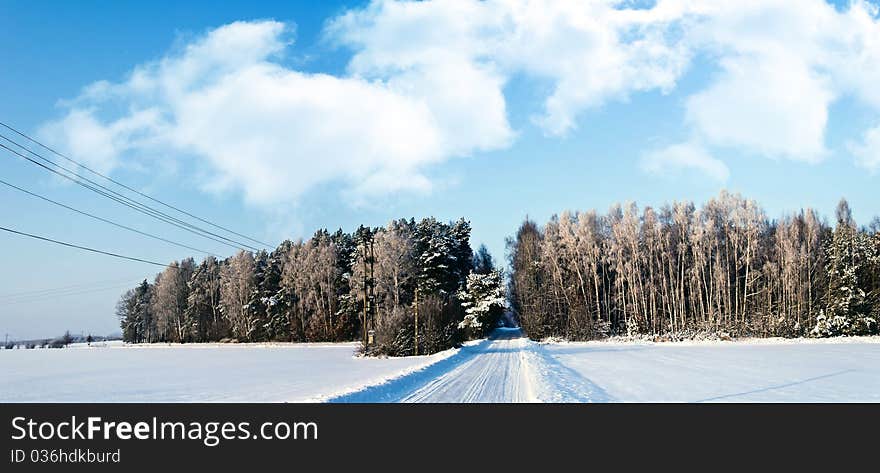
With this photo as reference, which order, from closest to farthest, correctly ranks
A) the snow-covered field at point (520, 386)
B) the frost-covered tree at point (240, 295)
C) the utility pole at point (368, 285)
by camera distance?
the snow-covered field at point (520, 386)
the utility pole at point (368, 285)
the frost-covered tree at point (240, 295)

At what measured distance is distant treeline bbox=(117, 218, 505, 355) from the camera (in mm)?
55750

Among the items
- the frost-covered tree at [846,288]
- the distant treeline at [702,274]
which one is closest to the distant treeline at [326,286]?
the distant treeline at [702,274]

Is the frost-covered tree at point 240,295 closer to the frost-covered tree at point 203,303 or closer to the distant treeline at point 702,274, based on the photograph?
the frost-covered tree at point 203,303

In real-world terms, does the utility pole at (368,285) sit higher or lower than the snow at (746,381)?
higher

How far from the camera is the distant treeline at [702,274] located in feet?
150

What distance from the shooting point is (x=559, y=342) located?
4828 centimetres

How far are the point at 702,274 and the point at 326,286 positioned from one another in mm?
39416

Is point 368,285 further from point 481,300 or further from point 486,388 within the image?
point 486,388

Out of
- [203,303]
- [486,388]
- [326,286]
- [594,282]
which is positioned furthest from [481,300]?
[486,388]

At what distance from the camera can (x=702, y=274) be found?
4997 cm

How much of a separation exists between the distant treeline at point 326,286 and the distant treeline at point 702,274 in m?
7.29

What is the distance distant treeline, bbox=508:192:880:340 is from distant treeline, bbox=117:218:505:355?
7291 mm
